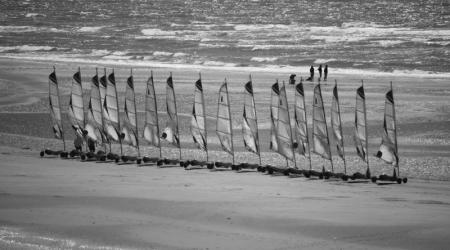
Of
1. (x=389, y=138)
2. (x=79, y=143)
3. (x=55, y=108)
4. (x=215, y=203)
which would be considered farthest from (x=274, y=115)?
(x=55, y=108)

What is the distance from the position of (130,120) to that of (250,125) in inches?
148

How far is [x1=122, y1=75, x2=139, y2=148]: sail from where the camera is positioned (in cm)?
2409

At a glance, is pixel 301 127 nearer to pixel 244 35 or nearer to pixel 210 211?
pixel 210 211

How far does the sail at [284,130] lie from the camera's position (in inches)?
874

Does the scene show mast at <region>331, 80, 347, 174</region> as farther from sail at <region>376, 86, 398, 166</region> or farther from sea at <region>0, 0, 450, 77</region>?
sea at <region>0, 0, 450, 77</region>

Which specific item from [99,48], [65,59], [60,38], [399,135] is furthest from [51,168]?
[60,38]

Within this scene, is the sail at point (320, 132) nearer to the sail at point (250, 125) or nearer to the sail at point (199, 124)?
the sail at point (250, 125)

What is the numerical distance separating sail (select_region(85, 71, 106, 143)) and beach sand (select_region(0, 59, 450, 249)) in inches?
65.1

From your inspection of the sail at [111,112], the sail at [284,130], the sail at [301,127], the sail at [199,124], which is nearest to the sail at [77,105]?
the sail at [111,112]

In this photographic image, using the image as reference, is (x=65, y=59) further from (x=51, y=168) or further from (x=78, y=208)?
(x=78, y=208)

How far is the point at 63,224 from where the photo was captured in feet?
48.9

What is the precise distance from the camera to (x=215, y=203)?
54.9ft

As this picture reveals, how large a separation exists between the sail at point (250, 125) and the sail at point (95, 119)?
4396 millimetres

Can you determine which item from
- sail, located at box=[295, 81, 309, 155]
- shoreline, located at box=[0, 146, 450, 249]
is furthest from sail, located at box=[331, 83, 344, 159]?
shoreline, located at box=[0, 146, 450, 249]
